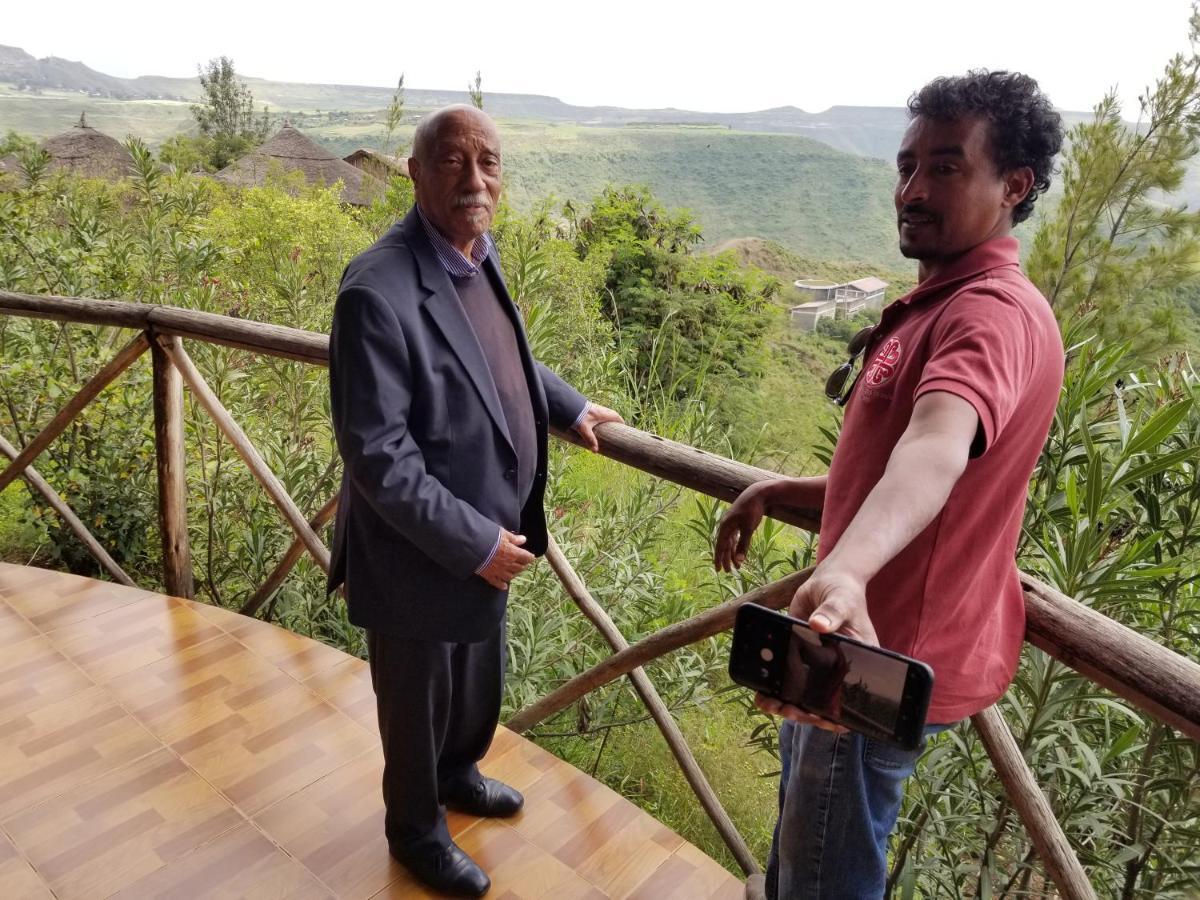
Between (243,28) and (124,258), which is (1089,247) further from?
(243,28)

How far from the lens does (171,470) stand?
2.50 meters

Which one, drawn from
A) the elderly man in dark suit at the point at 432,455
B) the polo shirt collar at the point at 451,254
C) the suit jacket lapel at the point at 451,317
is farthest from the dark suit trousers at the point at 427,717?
the polo shirt collar at the point at 451,254

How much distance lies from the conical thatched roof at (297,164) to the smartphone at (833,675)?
53.7ft

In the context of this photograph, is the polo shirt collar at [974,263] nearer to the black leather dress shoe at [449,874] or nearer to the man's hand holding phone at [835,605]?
the man's hand holding phone at [835,605]

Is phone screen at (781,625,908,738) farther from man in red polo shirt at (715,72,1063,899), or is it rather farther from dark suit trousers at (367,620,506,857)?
dark suit trousers at (367,620,506,857)

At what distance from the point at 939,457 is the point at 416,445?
2.42ft

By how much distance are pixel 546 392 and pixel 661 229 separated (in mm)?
8516

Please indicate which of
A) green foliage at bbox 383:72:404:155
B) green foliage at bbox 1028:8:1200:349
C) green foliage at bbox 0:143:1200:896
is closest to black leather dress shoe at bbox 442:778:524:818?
green foliage at bbox 0:143:1200:896

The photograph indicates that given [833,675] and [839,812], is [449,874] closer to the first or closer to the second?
[839,812]

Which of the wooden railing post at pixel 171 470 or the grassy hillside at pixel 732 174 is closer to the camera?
the wooden railing post at pixel 171 470

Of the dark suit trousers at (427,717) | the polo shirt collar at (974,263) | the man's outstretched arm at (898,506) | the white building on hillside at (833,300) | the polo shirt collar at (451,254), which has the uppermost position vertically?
the polo shirt collar at (974,263)

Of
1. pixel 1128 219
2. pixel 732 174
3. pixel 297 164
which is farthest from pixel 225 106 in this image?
pixel 1128 219

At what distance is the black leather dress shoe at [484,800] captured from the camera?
67.1 inches

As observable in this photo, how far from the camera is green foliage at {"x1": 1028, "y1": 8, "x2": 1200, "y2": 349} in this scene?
7.50 m
